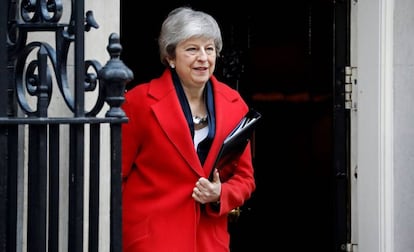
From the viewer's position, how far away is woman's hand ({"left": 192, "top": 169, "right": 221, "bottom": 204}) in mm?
3855

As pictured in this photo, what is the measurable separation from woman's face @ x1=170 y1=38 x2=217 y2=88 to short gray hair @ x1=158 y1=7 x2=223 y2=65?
25mm

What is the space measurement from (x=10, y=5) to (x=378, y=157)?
276 centimetres

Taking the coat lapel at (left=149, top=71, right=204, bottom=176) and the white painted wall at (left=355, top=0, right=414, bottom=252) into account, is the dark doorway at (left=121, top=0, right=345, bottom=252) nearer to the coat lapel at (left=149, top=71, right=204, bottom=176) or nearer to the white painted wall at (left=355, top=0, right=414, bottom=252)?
the white painted wall at (left=355, top=0, right=414, bottom=252)

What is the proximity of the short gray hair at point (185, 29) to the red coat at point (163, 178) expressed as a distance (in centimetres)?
18

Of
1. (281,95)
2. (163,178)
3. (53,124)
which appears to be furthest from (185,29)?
(281,95)

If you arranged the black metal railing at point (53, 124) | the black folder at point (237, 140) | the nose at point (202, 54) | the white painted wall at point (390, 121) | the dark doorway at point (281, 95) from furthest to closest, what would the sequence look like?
1. the dark doorway at point (281, 95)
2. the white painted wall at point (390, 121)
3. the nose at point (202, 54)
4. the black folder at point (237, 140)
5. the black metal railing at point (53, 124)

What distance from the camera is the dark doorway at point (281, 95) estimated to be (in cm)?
655

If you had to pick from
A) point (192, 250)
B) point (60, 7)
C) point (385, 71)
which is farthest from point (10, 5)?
point (385, 71)

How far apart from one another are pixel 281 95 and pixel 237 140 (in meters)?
3.16

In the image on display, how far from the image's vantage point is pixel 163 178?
3.91 metres

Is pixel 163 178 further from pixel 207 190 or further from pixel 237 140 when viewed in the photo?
pixel 237 140

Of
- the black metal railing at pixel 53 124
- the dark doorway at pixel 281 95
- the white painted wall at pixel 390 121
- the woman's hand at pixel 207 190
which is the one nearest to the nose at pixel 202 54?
the woman's hand at pixel 207 190

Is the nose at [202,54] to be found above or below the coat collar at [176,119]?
above

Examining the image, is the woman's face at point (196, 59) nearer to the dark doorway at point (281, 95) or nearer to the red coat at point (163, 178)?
the red coat at point (163, 178)
